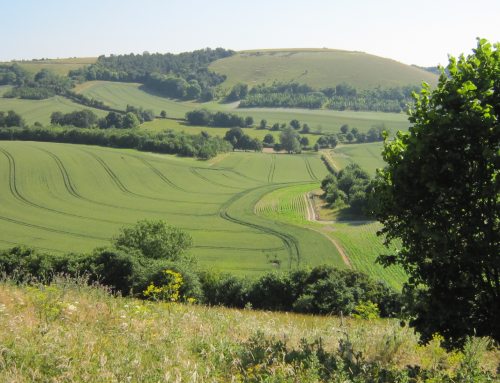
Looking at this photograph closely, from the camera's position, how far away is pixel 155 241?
166 feet

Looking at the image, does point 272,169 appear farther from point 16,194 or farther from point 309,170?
point 16,194

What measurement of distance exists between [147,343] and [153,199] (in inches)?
3574

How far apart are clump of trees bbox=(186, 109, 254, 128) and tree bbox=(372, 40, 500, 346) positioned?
18245 cm

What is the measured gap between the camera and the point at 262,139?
172m

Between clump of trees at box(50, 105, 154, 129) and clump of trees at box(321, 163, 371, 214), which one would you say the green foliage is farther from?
clump of trees at box(321, 163, 371, 214)

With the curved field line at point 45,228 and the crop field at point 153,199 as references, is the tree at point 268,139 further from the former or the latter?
the curved field line at point 45,228

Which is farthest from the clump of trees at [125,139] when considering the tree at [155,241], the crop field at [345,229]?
the tree at [155,241]

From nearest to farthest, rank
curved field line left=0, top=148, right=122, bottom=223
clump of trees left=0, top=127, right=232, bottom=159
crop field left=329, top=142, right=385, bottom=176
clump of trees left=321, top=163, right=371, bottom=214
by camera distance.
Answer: curved field line left=0, top=148, right=122, bottom=223, clump of trees left=321, top=163, right=371, bottom=214, crop field left=329, top=142, right=385, bottom=176, clump of trees left=0, top=127, right=232, bottom=159

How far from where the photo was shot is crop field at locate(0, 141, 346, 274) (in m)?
66.9

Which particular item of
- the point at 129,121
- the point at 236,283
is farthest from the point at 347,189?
the point at 129,121

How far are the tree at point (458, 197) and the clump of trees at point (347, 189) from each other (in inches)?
3216

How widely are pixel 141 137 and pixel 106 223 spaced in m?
66.9

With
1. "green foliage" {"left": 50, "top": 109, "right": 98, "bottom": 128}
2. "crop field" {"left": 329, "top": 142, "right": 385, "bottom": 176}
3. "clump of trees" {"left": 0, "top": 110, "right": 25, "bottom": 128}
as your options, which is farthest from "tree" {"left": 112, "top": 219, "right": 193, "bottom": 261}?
"green foliage" {"left": 50, "top": 109, "right": 98, "bottom": 128}

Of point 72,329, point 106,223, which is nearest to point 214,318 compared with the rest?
point 72,329
